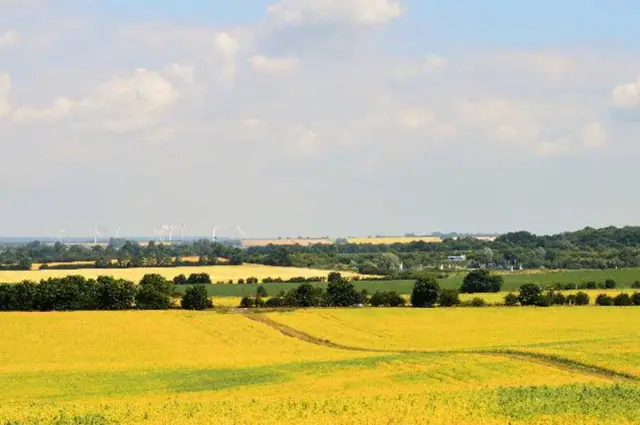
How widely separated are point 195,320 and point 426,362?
54.1 metres

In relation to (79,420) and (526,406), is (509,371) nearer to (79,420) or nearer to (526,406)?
(526,406)

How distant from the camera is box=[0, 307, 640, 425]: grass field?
1529 inches

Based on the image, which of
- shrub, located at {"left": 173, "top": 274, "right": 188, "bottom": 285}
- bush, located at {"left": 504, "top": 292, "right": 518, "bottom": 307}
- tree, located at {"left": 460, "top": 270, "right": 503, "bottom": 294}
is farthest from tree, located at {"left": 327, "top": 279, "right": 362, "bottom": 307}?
shrub, located at {"left": 173, "top": 274, "right": 188, "bottom": 285}

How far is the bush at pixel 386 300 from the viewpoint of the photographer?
447 feet

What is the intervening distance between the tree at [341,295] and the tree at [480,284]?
35.7 meters

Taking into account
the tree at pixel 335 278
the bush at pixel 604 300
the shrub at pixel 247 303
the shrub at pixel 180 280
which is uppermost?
the tree at pixel 335 278

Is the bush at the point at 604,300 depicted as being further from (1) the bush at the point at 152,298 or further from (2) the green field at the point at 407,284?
(1) the bush at the point at 152,298

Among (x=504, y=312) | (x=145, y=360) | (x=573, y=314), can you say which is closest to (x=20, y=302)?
(x=145, y=360)

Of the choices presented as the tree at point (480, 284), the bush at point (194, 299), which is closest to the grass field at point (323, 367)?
the bush at point (194, 299)

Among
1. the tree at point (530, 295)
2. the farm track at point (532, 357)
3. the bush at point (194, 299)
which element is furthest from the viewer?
the tree at point (530, 295)

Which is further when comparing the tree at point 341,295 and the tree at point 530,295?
the tree at point 341,295

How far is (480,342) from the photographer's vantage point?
8588 cm

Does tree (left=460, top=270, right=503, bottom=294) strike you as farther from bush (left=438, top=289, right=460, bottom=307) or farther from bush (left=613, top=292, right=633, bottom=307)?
bush (left=613, top=292, right=633, bottom=307)

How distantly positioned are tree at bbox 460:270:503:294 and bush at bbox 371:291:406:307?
A: 32236mm
